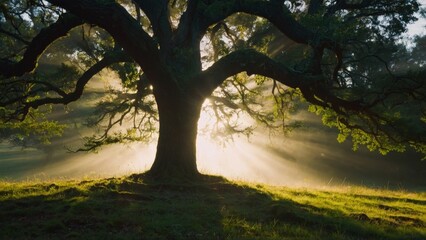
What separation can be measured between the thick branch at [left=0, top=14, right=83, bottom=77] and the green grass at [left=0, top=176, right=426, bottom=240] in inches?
152

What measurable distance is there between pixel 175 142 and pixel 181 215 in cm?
491

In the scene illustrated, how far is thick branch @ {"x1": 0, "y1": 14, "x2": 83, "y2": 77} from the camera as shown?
465 inches

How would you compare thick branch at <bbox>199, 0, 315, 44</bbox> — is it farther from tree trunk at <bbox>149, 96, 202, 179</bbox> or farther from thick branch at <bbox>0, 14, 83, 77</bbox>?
thick branch at <bbox>0, 14, 83, 77</bbox>

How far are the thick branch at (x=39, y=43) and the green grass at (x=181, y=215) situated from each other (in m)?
3.86

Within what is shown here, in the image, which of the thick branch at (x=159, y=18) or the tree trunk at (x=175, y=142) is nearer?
the tree trunk at (x=175, y=142)

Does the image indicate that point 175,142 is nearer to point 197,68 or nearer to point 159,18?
point 197,68

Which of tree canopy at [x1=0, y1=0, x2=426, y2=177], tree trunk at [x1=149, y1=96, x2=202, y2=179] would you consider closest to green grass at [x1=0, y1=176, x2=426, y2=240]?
tree trunk at [x1=149, y1=96, x2=202, y2=179]

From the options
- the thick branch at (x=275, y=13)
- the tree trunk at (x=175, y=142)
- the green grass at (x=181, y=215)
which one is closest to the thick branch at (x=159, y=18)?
the thick branch at (x=275, y=13)

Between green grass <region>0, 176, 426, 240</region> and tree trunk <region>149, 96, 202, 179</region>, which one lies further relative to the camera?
tree trunk <region>149, 96, 202, 179</region>

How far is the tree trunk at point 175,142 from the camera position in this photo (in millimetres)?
13586

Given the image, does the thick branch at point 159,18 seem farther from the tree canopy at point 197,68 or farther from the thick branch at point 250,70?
the thick branch at point 250,70

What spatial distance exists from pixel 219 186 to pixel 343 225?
4.94 metres

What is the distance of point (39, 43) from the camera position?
11.9 metres

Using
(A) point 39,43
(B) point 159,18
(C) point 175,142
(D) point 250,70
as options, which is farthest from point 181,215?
(B) point 159,18
